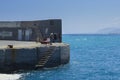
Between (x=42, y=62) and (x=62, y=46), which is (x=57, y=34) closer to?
(x=62, y=46)

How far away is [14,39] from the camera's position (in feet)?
157

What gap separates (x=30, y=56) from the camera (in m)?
32.7

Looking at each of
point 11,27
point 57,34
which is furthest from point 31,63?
point 11,27

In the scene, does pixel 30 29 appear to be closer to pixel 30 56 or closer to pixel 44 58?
pixel 44 58

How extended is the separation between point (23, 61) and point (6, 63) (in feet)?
5.54

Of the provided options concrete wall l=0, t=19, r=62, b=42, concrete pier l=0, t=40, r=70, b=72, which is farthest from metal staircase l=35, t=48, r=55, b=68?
concrete wall l=0, t=19, r=62, b=42

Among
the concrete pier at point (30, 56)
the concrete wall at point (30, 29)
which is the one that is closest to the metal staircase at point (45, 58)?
the concrete pier at point (30, 56)

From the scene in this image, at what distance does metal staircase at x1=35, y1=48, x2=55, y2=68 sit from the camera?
3372cm

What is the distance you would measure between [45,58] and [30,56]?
79.6 inches

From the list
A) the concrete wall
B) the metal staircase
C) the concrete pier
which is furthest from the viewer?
the concrete wall

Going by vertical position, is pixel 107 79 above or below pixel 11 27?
below

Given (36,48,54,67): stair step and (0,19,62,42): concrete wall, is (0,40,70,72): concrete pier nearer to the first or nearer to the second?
(36,48,54,67): stair step

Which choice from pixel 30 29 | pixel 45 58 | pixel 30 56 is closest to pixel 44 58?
pixel 45 58

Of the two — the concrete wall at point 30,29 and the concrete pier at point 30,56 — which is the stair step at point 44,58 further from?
the concrete wall at point 30,29
